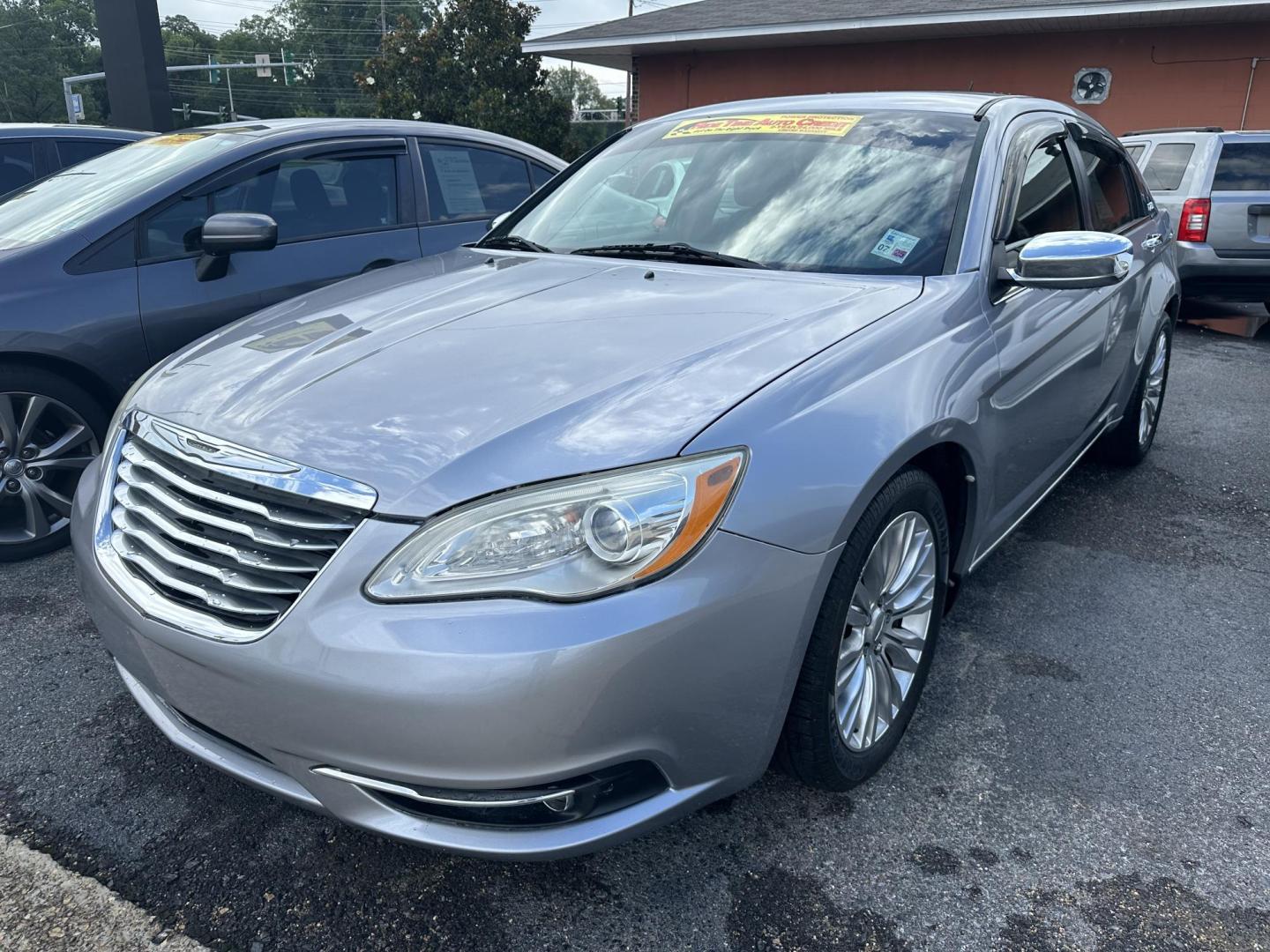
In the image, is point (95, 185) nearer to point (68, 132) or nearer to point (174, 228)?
point (174, 228)

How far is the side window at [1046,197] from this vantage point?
9.53 feet

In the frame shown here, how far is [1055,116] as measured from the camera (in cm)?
336

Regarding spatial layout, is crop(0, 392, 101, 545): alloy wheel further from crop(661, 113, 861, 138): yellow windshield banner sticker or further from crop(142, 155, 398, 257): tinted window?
crop(661, 113, 861, 138): yellow windshield banner sticker

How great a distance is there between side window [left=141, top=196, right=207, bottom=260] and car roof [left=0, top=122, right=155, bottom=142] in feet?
7.52

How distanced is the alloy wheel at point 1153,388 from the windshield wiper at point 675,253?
2.60 m

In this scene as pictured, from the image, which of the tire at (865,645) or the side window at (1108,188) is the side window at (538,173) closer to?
the side window at (1108,188)

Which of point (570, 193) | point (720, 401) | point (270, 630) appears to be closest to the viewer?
point (270, 630)

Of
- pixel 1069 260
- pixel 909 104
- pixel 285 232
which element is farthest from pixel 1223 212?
pixel 285 232

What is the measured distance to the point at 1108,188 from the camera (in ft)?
12.7

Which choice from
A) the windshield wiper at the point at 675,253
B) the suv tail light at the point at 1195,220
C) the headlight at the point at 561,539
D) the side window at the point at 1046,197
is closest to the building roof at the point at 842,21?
the suv tail light at the point at 1195,220

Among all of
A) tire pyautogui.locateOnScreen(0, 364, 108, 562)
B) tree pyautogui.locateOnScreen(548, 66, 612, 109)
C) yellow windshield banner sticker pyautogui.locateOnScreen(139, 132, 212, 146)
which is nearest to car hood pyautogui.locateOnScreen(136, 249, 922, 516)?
tire pyautogui.locateOnScreen(0, 364, 108, 562)

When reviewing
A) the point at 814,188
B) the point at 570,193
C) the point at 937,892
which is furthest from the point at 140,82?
the point at 937,892

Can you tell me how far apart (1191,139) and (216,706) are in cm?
930

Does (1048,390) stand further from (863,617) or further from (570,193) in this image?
(570,193)
